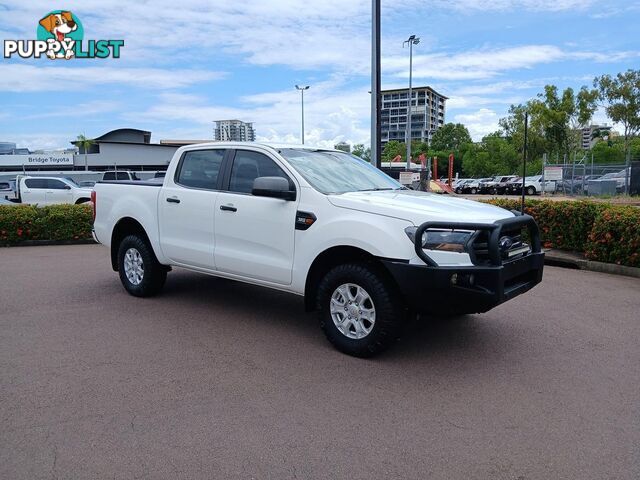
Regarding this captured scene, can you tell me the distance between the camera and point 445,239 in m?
4.31

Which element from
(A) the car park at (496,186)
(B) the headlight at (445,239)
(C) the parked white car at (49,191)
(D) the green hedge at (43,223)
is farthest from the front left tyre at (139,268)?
(A) the car park at (496,186)

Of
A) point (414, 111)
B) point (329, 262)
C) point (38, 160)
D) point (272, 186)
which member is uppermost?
point (414, 111)

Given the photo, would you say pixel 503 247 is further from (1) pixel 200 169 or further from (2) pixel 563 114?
(2) pixel 563 114

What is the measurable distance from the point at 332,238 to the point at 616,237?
5736 mm

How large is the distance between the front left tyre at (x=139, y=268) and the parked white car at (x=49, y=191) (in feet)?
49.1

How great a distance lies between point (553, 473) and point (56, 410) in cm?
316

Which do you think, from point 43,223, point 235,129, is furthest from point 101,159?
point 43,223

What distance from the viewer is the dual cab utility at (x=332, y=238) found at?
14.1 feet

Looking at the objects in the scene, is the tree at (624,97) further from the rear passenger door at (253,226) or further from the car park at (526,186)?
the rear passenger door at (253,226)

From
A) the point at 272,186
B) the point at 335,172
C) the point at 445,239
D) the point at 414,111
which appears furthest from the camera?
the point at 414,111

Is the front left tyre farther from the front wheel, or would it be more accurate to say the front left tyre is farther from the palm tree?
the palm tree

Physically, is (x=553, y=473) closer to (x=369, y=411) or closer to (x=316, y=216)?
(x=369, y=411)

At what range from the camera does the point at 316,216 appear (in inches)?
194

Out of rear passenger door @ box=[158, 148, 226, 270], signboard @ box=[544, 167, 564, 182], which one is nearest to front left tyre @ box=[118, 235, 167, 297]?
rear passenger door @ box=[158, 148, 226, 270]
